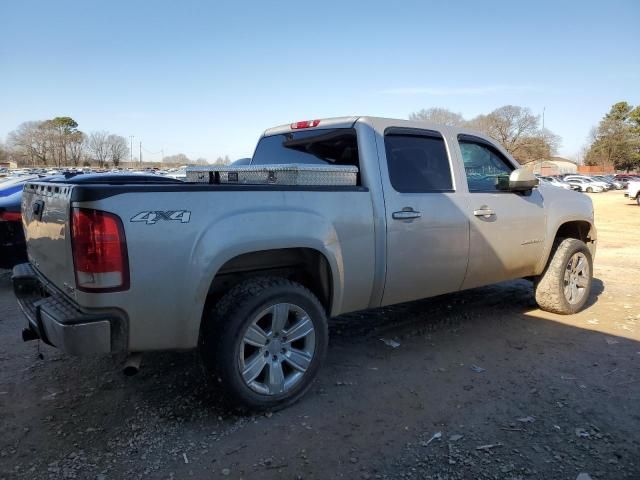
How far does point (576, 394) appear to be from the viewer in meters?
3.45

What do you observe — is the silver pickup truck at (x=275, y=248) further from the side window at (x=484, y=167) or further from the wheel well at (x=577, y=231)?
the wheel well at (x=577, y=231)

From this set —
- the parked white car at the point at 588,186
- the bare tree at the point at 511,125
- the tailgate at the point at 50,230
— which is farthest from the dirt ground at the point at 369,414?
the bare tree at the point at 511,125

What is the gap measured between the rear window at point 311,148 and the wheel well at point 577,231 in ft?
9.93

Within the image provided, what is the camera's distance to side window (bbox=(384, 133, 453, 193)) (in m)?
3.87

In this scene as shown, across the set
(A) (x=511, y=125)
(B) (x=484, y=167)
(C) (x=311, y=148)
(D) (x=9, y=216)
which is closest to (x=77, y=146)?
(A) (x=511, y=125)

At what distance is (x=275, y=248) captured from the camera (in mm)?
3076

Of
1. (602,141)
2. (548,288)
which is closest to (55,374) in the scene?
(548,288)

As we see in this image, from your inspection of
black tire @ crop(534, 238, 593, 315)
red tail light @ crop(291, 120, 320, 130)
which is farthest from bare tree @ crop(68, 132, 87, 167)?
black tire @ crop(534, 238, 593, 315)

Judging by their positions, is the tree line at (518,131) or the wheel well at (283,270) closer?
the wheel well at (283,270)

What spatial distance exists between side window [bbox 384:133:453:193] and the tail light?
80.9 inches

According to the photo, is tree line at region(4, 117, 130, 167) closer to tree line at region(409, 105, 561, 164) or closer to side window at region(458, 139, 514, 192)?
tree line at region(409, 105, 561, 164)

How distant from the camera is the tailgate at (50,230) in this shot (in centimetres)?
270

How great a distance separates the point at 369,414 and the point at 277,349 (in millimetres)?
725

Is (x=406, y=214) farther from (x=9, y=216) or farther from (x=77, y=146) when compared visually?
(x=77, y=146)
